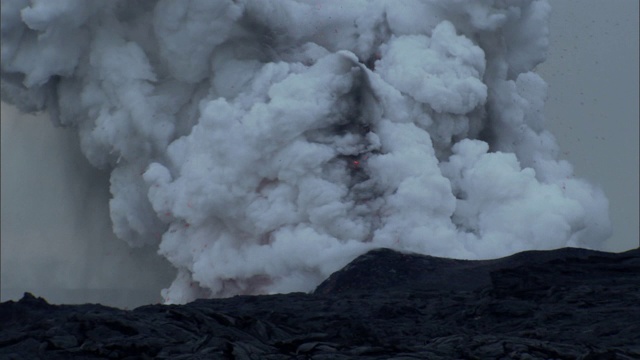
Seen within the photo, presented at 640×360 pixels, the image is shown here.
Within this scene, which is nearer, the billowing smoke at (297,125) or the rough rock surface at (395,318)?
the rough rock surface at (395,318)

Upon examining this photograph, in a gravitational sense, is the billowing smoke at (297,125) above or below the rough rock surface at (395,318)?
above

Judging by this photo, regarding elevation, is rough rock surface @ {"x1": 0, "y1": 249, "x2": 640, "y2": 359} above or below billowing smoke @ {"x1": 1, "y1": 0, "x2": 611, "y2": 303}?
below

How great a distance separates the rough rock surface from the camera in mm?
37531

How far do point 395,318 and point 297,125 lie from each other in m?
10.4

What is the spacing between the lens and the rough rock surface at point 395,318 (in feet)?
123

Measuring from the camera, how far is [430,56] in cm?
5497

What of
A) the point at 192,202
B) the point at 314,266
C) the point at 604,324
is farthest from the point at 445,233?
the point at 604,324

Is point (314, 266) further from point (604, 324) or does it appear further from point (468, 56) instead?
point (604, 324)

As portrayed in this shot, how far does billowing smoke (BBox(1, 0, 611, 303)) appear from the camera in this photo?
174 feet

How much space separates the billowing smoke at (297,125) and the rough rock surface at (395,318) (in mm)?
1953

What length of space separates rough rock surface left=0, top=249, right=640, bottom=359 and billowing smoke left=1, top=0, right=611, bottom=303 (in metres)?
1.95

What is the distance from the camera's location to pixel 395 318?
147 ft

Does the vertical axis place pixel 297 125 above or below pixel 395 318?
above

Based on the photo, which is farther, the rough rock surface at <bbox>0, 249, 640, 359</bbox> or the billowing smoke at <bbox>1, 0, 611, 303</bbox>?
the billowing smoke at <bbox>1, 0, 611, 303</bbox>
